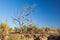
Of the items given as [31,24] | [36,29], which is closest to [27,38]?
[36,29]

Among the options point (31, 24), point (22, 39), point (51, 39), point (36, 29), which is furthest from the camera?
point (31, 24)

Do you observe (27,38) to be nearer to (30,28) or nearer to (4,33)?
(4,33)

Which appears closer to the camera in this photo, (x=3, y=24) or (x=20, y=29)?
(x=3, y=24)

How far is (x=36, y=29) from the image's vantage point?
98.5ft

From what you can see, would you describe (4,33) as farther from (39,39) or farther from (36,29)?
(36,29)

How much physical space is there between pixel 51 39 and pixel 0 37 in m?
7.08

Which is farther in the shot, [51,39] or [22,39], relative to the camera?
Answer: [22,39]

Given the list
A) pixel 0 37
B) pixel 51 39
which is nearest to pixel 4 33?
pixel 0 37

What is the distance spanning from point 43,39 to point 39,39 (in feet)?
1.82

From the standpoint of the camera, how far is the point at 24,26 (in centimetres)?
3070

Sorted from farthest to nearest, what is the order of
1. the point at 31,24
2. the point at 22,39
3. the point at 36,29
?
the point at 31,24 < the point at 36,29 < the point at 22,39

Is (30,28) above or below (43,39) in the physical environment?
above

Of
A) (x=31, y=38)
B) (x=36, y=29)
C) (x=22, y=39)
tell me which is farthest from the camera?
(x=36, y=29)

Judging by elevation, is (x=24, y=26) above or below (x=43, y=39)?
above
